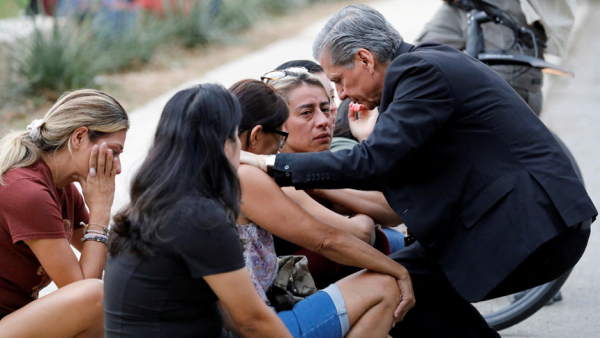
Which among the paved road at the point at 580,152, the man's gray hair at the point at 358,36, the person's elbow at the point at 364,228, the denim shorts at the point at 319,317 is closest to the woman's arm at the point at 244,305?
the denim shorts at the point at 319,317

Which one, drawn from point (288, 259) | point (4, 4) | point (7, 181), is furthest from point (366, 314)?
point (4, 4)

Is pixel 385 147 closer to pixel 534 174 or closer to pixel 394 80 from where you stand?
pixel 394 80

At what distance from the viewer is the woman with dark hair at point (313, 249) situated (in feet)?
8.07

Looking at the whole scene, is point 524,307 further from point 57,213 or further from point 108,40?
point 108,40

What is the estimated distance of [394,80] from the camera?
256cm

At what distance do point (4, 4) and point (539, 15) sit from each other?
21.0 ft

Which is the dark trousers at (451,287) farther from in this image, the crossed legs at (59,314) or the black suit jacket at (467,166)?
the crossed legs at (59,314)

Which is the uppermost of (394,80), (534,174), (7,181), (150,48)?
(394,80)

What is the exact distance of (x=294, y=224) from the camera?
2.55 meters

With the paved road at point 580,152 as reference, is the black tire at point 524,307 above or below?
above

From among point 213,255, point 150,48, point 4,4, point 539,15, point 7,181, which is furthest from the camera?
point 150,48

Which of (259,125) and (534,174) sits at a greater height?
(259,125)

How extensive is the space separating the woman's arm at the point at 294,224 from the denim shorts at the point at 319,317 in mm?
179

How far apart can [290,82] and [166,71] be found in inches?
238
